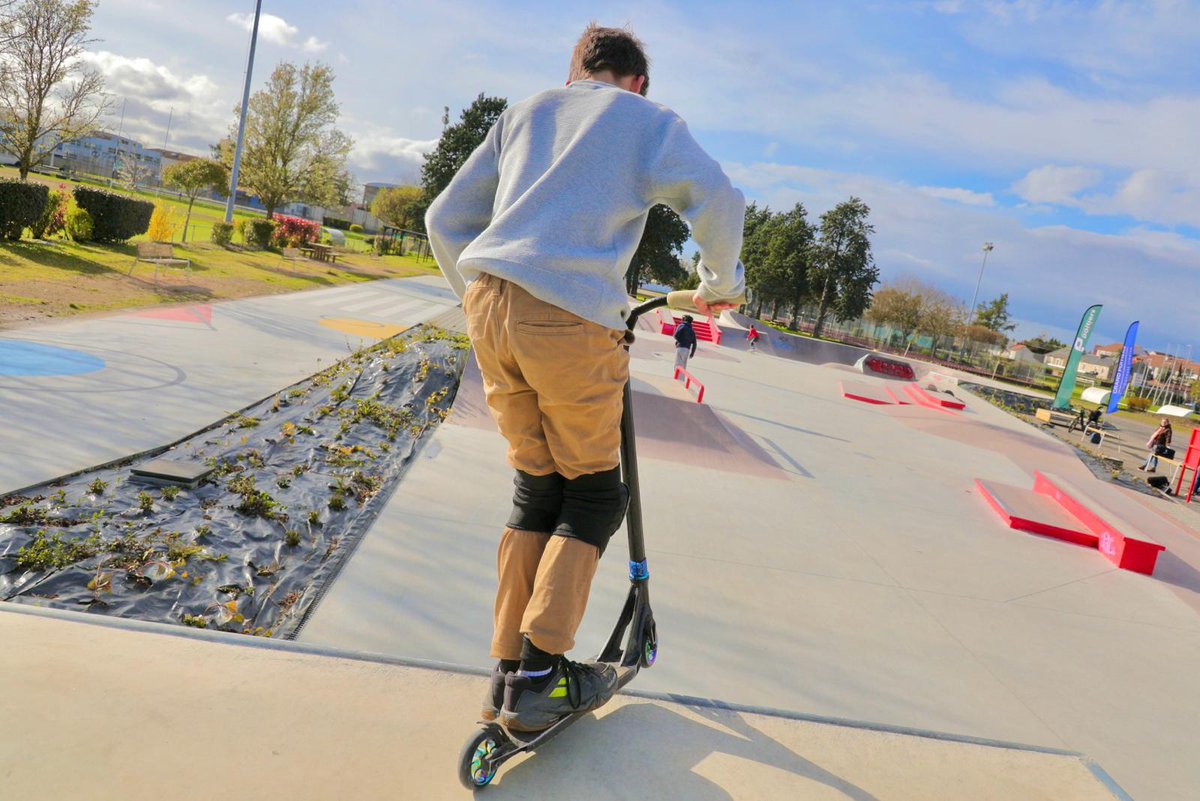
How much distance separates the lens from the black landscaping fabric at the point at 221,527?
2.89m

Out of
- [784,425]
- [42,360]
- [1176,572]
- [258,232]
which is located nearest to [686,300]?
[42,360]

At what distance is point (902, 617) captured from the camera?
3859 mm

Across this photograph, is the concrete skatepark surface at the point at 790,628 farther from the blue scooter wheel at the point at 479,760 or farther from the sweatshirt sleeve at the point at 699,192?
the sweatshirt sleeve at the point at 699,192

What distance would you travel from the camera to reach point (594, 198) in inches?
71.4

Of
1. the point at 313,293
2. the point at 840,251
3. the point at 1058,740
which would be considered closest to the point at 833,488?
the point at 1058,740

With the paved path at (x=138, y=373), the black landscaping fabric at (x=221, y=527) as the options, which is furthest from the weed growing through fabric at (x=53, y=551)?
the paved path at (x=138, y=373)

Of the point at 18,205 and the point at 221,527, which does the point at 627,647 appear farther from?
the point at 18,205

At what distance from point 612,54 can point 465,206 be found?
60cm

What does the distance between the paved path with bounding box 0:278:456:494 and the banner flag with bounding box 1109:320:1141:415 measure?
65.6 ft

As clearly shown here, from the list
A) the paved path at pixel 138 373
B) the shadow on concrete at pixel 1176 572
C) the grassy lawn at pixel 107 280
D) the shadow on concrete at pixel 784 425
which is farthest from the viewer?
the shadow on concrete at pixel 784 425

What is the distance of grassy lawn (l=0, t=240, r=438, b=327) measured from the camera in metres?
8.66

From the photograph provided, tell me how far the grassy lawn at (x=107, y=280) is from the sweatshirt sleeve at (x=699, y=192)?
793cm

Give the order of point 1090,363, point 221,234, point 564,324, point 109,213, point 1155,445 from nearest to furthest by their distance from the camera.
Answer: point 564,324, point 109,213, point 1155,445, point 221,234, point 1090,363

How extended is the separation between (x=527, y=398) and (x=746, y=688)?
163 centimetres
